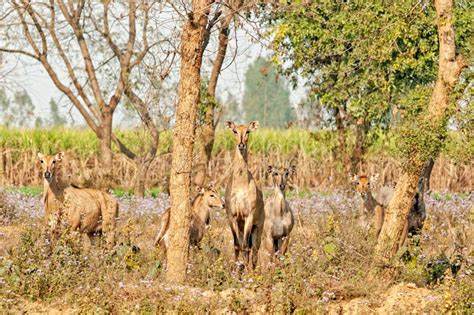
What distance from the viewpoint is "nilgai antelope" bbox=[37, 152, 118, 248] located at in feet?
50.1

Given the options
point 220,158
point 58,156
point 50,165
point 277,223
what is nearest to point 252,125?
point 277,223

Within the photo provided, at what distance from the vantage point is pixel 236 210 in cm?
1445

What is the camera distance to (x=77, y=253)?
12367 millimetres

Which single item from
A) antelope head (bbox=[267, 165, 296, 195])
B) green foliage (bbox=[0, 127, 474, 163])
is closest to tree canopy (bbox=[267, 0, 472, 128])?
antelope head (bbox=[267, 165, 296, 195])

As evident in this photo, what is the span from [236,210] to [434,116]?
3567mm

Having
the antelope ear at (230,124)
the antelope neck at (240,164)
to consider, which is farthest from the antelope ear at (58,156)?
the antelope neck at (240,164)

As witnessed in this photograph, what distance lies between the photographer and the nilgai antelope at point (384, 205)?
16625mm

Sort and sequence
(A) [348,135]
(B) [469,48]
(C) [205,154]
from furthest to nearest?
1. (A) [348,135]
2. (C) [205,154]
3. (B) [469,48]

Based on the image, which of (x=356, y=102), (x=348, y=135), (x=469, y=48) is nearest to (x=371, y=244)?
(x=469, y=48)

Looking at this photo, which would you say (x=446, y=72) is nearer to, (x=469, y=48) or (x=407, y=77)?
(x=469, y=48)

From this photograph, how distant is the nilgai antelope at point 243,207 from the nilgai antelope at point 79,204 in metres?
2.07

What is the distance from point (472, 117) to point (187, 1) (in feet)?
13.6

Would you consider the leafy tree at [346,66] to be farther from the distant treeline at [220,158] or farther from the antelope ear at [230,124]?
the distant treeline at [220,158]

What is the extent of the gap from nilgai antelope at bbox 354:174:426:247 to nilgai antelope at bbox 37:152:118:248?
14.9ft
